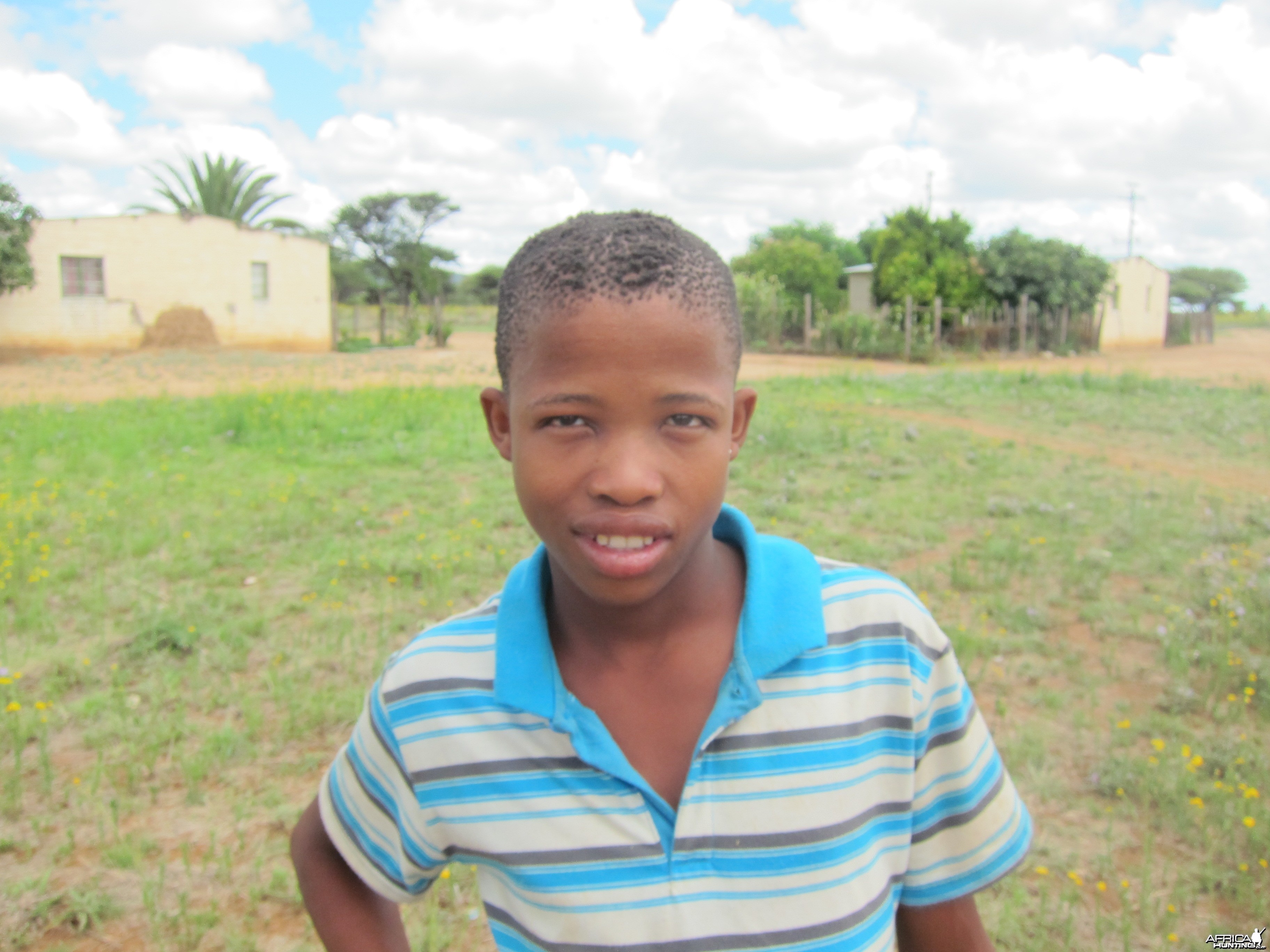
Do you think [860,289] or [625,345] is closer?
[625,345]

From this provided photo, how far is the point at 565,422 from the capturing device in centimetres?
111

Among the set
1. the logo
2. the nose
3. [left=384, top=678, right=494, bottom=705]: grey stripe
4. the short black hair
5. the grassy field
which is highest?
the short black hair

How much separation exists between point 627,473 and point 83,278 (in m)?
22.7

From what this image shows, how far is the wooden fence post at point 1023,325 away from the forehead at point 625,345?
2572cm

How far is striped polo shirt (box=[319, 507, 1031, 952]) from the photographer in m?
1.05

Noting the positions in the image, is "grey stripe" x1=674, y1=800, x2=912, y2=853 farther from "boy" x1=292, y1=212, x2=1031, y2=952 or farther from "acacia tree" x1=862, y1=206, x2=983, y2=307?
"acacia tree" x1=862, y1=206, x2=983, y2=307

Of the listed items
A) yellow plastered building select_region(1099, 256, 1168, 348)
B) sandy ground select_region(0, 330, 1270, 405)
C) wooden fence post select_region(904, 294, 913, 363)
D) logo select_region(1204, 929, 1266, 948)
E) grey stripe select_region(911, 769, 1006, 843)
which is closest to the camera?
grey stripe select_region(911, 769, 1006, 843)

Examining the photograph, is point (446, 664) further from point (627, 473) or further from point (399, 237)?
point (399, 237)

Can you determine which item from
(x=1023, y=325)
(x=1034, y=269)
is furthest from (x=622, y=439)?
(x=1034, y=269)

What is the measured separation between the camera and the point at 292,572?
507 cm

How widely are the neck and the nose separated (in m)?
0.15

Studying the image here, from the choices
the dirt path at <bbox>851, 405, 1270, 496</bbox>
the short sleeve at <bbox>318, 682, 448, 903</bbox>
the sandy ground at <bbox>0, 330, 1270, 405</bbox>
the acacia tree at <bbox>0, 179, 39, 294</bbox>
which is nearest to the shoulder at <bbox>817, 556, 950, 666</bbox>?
the short sleeve at <bbox>318, 682, 448, 903</bbox>

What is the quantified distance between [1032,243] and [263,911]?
27020 mm

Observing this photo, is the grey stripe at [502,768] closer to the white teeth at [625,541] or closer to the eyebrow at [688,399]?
the white teeth at [625,541]
